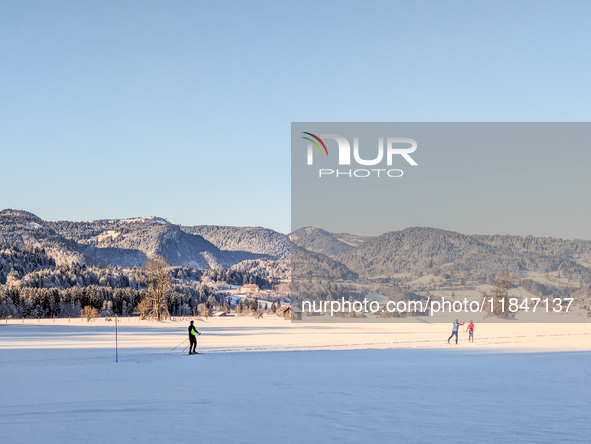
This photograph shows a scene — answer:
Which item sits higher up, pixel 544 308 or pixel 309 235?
pixel 309 235

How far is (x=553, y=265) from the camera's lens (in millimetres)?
122188

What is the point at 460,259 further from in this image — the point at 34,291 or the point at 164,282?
the point at 34,291

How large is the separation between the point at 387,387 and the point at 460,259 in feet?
378

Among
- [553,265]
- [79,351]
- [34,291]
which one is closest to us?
[79,351]

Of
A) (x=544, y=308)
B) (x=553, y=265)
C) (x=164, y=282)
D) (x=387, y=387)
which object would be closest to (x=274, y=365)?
(x=387, y=387)

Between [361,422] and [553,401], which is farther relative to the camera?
[553,401]

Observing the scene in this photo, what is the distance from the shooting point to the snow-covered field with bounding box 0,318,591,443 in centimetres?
912

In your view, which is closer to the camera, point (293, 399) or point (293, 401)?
point (293, 401)

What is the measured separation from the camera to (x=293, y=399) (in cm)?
1228

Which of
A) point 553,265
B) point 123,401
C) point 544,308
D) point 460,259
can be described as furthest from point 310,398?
point 553,265

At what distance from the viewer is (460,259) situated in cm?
12306

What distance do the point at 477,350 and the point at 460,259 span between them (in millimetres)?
101834

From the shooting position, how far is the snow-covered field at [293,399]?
359 inches

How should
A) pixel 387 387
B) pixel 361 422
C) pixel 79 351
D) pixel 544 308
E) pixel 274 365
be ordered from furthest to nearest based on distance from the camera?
pixel 544 308 → pixel 79 351 → pixel 274 365 → pixel 387 387 → pixel 361 422
